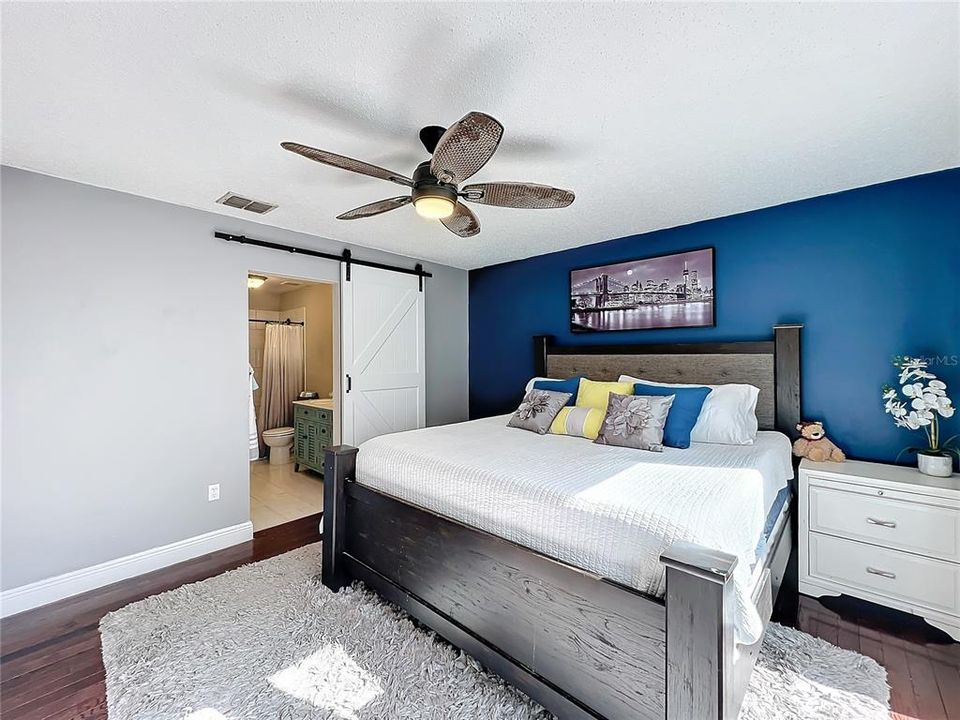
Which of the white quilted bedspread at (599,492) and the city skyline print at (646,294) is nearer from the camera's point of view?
the white quilted bedspread at (599,492)

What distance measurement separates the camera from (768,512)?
2.02m

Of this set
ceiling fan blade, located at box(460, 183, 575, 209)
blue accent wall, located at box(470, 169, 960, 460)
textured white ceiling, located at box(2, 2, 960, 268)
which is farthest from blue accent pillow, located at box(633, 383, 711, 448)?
ceiling fan blade, located at box(460, 183, 575, 209)

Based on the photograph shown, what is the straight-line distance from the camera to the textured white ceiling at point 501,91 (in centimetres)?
132

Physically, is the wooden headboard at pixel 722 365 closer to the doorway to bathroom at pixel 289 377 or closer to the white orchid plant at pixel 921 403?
the white orchid plant at pixel 921 403

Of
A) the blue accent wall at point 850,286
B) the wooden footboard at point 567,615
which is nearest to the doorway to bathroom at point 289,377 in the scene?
the wooden footboard at point 567,615

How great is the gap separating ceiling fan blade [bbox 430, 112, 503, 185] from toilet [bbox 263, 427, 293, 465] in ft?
15.0

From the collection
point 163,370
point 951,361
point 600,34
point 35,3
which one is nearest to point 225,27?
point 35,3

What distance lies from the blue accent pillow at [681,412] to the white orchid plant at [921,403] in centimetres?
97

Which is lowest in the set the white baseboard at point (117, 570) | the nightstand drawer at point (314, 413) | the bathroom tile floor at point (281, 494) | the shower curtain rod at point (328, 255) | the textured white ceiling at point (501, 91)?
the bathroom tile floor at point (281, 494)

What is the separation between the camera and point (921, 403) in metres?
2.30

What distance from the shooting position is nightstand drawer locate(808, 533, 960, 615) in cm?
208

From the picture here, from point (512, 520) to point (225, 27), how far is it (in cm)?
200

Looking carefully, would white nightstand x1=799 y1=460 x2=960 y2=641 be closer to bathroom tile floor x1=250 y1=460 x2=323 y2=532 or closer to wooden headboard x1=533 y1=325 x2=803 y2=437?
wooden headboard x1=533 y1=325 x2=803 y2=437

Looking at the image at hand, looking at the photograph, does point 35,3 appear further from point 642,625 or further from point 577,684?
point 577,684
